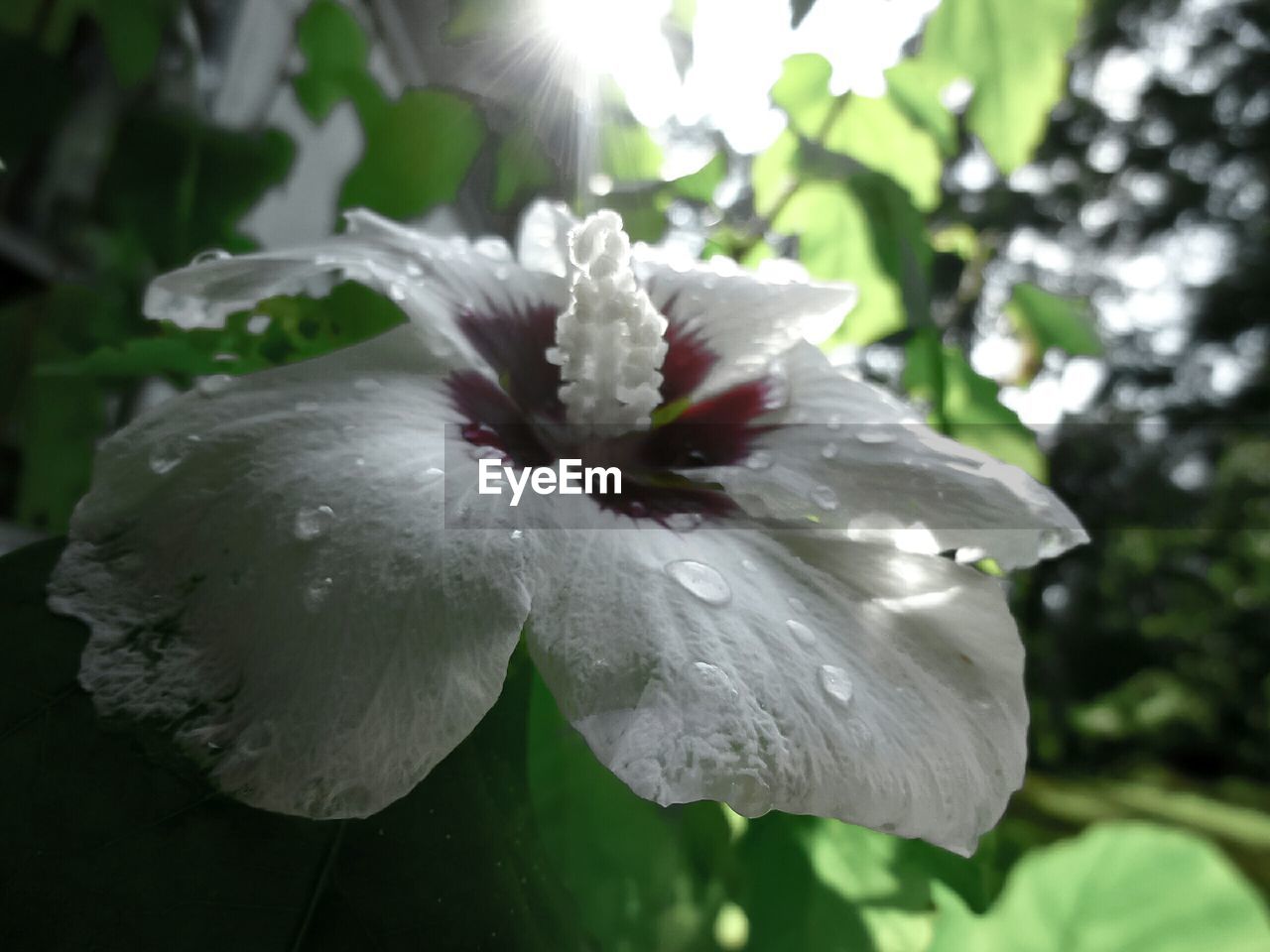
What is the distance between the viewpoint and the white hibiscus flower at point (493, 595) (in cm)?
20

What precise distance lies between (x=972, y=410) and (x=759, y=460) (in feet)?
1.33

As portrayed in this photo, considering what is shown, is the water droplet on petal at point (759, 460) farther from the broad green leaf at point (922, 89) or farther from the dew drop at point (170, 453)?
the broad green leaf at point (922, 89)

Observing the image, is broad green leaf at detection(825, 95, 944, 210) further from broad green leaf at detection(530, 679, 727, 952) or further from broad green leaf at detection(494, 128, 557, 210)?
broad green leaf at detection(530, 679, 727, 952)

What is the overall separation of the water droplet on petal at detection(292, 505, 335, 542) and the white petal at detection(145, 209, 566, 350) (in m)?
0.10

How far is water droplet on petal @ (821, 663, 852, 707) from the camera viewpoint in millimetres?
220

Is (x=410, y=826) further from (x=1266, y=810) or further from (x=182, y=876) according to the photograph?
(x=1266, y=810)

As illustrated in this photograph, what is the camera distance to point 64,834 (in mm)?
215

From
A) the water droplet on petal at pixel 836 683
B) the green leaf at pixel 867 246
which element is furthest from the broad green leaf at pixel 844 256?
the water droplet on petal at pixel 836 683

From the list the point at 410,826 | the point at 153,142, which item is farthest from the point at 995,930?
the point at 153,142

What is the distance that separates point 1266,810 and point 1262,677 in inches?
84.3

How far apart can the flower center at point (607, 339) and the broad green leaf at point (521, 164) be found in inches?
14.2

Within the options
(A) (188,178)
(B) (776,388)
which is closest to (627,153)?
(A) (188,178)

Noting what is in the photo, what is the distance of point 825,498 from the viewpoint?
0.29 metres

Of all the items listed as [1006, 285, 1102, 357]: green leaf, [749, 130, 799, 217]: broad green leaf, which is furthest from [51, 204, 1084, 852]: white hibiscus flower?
[1006, 285, 1102, 357]: green leaf
